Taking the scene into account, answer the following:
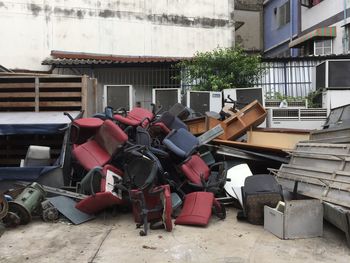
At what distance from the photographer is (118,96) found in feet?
33.6

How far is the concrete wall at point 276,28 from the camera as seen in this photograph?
65.3 feet

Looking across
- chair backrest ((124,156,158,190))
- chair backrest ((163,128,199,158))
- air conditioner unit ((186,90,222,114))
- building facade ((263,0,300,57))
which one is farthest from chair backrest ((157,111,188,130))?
building facade ((263,0,300,57))

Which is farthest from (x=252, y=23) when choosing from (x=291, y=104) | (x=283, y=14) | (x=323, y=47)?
(x=291, y=104)

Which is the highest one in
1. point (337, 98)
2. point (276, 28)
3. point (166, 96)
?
point (276, 28)

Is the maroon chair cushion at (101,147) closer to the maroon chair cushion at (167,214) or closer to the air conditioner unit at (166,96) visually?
the maroon chair cushion at (167,214)

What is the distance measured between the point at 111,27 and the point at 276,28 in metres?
10.8

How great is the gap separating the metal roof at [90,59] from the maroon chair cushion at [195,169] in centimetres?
656

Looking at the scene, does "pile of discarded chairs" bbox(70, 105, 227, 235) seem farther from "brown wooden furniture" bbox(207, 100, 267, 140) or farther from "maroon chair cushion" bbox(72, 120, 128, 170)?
"brown wooden furniture" bbox(207, 100, 267, 140)

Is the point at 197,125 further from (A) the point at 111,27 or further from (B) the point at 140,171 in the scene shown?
(A) the point at 111,27

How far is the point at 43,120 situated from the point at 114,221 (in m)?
2.48

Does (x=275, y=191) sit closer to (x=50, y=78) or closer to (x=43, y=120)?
(x=43, y=120)

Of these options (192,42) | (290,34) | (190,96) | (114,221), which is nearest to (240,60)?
(190,96)

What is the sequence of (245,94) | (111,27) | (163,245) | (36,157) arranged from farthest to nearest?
1. (111,27)
2. (245,94)
3. (36,157)
4. (163,245)

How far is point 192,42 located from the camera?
15773 mm
